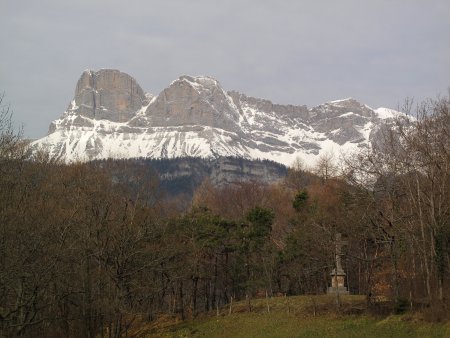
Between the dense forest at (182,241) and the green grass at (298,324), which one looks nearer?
the dense forest at (182,241)

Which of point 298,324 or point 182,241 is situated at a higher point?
point 182,241

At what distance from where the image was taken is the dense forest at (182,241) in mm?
20781

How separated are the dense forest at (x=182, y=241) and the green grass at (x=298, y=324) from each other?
3.76ft

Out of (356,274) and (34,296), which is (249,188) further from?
(34,296)

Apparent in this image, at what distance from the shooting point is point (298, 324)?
28.0 metres

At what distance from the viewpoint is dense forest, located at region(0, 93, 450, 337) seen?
20781 mm

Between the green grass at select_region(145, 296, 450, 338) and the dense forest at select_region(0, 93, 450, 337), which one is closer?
the dense forest at select_region(0, 93, 450, 337)

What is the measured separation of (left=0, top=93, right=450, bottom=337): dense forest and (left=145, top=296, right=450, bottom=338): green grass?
45.2 inches

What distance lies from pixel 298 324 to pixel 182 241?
13551 mm

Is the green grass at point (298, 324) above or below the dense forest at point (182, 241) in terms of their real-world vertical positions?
below

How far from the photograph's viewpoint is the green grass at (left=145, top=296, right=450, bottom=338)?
2211 centimetres

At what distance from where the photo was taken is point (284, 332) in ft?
89.0

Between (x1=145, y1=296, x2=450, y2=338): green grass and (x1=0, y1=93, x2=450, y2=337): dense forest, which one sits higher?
(x1=0, y1=93, x2=450, y2=337): dense forest

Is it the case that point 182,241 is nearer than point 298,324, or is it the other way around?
point 298,324
